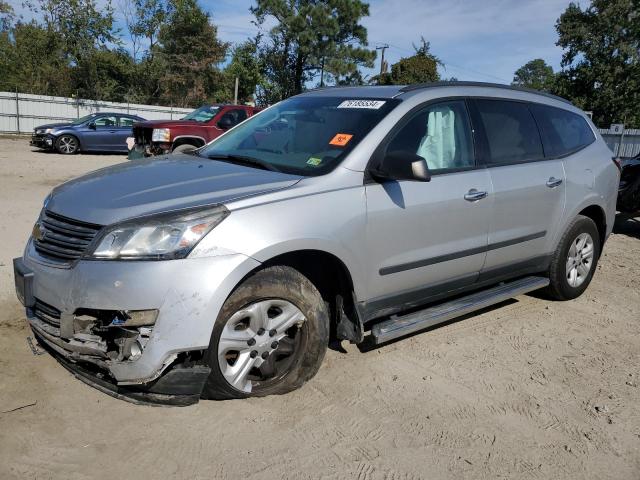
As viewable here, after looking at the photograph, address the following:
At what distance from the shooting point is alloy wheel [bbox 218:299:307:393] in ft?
9.77

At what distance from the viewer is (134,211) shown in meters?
2.85

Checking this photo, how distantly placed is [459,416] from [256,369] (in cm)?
118

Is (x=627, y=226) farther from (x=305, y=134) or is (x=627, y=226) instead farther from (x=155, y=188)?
(x=155, y=188)

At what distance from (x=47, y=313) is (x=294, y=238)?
4.51ft

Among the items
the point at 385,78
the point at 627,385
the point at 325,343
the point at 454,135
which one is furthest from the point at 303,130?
the point at 385,78

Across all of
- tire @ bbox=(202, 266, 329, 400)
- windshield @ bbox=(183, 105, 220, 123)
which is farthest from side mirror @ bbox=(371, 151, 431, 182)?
windshield @ bbox=(183, 105, 220, 123)

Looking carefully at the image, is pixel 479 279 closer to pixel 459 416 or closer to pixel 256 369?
pixel 459 416

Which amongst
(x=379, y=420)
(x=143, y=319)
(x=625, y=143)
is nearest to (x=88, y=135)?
(x=143, y=319)

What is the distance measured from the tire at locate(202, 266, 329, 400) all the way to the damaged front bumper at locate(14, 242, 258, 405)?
0.12 meters

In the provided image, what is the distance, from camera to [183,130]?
1240 cm

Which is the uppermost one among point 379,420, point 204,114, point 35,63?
point 35,63

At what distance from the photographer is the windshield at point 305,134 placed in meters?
3.55

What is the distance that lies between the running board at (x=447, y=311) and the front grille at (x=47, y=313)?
182 centimetres

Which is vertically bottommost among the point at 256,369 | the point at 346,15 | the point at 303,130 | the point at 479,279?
the point at 256,369
